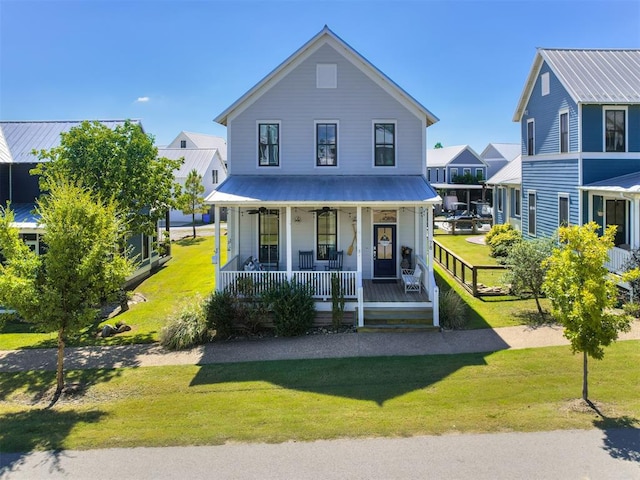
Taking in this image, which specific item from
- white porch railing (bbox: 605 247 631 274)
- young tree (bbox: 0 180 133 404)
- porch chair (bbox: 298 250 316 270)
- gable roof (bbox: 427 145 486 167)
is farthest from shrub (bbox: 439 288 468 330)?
gable roof (bbox: 427 145 486 167)

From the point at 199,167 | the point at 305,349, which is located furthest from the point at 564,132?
the point at 199,167

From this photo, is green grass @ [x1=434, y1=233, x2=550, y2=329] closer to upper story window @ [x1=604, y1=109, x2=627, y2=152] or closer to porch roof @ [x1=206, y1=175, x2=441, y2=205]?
porch roof @ [x1=206, y1=175, x2=441, y2=205]

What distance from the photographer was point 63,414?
9531 millimetres

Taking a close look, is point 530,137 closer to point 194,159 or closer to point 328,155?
point 328,155

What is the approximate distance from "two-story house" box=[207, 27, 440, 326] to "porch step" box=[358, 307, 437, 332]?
7.23 feet

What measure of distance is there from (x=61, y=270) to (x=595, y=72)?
72.8ft

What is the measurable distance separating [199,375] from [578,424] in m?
7.99

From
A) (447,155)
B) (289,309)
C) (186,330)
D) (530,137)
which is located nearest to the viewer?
(186,330)

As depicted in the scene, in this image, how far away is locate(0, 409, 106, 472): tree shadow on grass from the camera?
7.70 metres

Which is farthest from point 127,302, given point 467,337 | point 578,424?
point 578,424

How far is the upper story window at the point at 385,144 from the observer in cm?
1738

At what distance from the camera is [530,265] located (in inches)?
580

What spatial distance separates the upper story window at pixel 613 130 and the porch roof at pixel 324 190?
8565mm

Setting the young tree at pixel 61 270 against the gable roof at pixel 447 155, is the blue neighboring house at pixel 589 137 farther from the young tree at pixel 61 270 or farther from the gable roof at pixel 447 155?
the gable roof at pixel 447 155
